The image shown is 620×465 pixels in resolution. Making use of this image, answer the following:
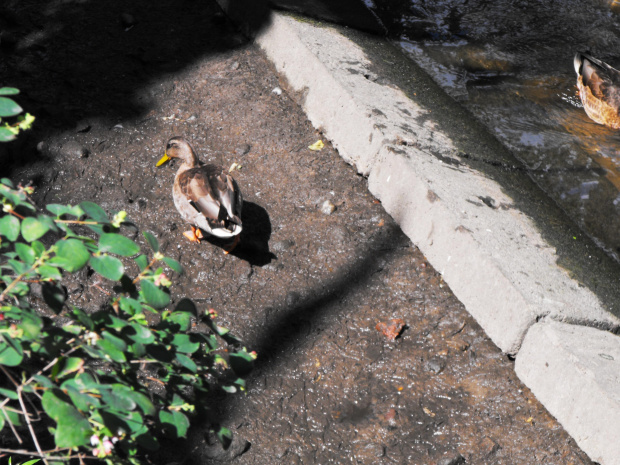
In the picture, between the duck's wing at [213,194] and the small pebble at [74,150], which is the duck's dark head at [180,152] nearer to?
the duck's wing at [213,194]

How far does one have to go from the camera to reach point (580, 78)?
514cm

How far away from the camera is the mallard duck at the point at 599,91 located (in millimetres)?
4930

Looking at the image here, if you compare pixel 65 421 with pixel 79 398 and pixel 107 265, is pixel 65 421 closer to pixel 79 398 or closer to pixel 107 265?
pixel 79 398

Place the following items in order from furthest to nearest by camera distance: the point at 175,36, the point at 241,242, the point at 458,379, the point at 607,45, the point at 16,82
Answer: the point at 607,45, the point at 175,36, the point at 16,82, the point at 241,242, the point at 458,379

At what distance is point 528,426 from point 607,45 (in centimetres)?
446

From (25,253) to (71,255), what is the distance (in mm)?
126

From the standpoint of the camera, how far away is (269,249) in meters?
3.65

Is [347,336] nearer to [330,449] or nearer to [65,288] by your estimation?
[330,449]

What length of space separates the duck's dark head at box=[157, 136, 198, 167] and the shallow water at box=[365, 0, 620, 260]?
218cm

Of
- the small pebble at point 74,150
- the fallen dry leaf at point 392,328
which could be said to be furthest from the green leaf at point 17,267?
the small pebble at point 74,150

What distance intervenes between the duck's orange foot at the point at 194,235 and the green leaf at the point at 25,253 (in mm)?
2296

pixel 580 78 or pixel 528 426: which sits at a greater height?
pixel 580 78

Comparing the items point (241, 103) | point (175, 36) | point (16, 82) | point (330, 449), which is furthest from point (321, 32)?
point (330, 449)

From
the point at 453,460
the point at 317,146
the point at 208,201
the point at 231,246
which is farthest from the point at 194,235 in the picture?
the point at 453,460
